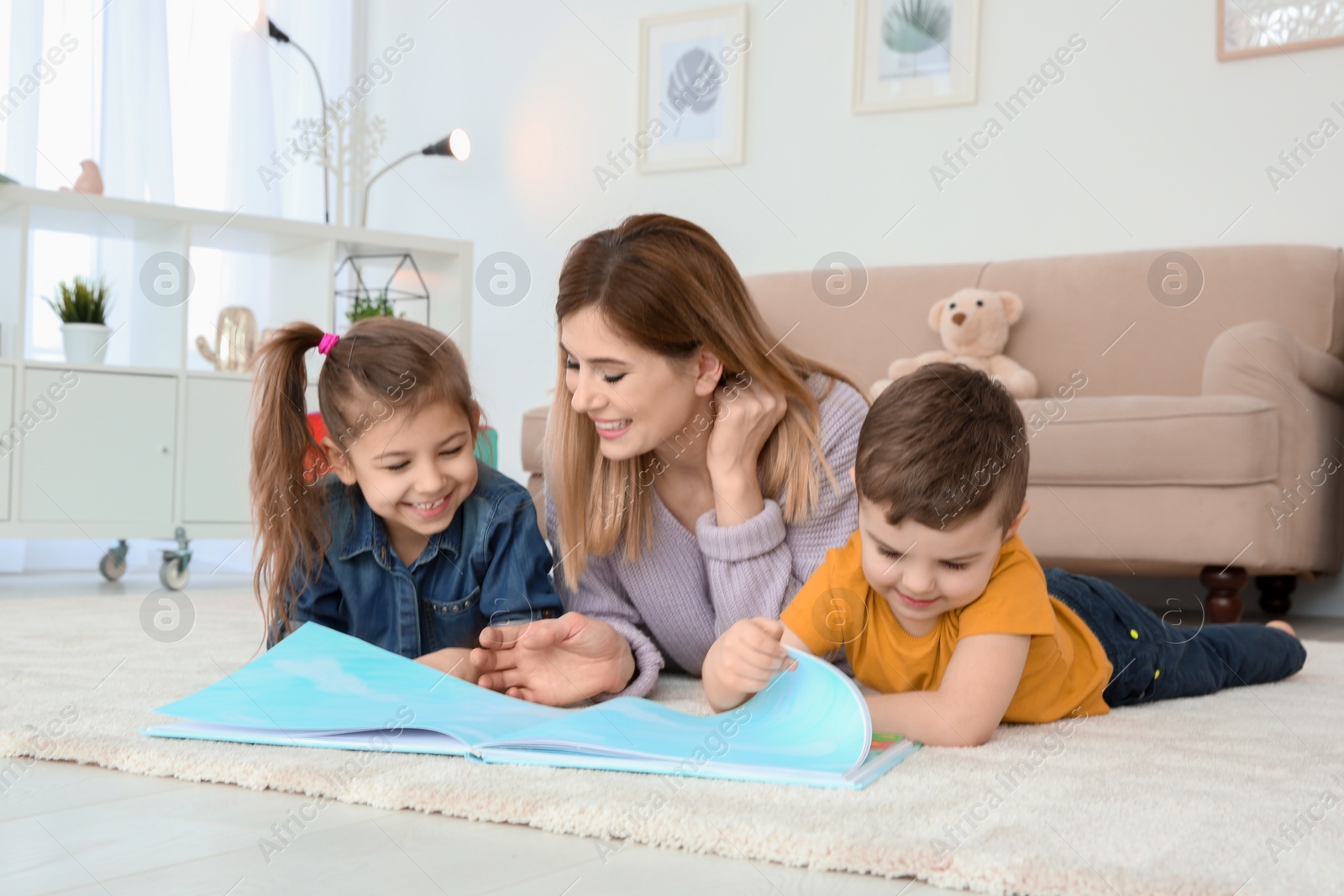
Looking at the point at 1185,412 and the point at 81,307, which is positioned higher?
the point at 81,307

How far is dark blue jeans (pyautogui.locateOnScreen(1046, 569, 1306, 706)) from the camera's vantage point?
4.39ft

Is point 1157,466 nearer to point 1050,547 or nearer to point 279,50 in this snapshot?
point 1050,547

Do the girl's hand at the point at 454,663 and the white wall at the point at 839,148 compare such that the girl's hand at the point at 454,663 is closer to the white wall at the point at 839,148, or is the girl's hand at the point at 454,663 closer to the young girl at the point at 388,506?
the young girl at the point at 388,506

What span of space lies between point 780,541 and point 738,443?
0.12 m

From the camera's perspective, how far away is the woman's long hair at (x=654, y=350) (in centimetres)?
128

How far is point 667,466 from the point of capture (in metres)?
1.45

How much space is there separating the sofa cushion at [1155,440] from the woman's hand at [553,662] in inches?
46.7

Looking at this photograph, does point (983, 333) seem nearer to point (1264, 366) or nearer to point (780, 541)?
point (1264, 366)

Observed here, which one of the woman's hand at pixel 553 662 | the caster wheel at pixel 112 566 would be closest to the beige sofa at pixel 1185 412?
the caster wheel at pixel 112 566

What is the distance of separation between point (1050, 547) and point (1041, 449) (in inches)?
8.2

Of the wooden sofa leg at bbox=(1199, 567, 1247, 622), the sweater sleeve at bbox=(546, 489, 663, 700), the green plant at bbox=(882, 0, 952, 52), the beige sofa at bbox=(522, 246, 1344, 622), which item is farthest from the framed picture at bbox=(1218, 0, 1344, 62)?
the sweater sleeve at bbox=(546, 489, 663, 700)

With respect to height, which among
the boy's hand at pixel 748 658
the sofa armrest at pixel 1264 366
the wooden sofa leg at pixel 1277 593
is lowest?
the wooden sofa leg at pixel 1277 593

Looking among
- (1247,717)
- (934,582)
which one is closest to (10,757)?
(934,582)

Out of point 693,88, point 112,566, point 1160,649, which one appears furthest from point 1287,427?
point 112,566
